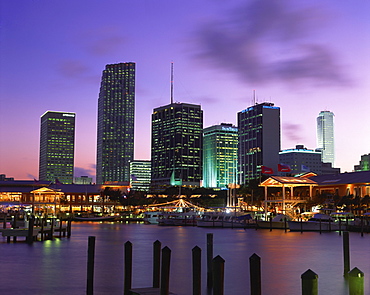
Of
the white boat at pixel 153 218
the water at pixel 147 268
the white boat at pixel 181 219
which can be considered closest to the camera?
the water at pixel 147 268

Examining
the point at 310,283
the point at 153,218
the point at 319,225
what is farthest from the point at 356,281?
the point at 153,218

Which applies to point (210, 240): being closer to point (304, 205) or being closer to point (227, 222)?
point (227, 222)

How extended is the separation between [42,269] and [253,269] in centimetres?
2313

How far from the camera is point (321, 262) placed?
44.8 m

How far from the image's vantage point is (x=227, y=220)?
387 feet

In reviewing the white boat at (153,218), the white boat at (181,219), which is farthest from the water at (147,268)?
the white boat at (153,218)

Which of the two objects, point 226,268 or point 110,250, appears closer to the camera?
point 226,268

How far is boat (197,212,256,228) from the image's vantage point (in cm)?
11282

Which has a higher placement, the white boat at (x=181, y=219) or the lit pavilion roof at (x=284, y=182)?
the lit pavilion roof at (x=284, y=182)

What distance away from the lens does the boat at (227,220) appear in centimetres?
11282

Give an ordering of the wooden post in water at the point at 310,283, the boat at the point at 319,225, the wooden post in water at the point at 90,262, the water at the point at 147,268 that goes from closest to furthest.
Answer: the wooden post in water at the point at 310,283 → the wooden post in water at the point at 90,262 → the water at the point at 147,268 → the boat at the point at 319,225

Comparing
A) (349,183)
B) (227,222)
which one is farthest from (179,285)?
(349,183)

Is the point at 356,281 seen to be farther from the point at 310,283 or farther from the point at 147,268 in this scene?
the point at 147,268

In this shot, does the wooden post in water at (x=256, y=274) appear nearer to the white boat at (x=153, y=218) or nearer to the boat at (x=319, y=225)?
the boat at (x=319, y=225)
